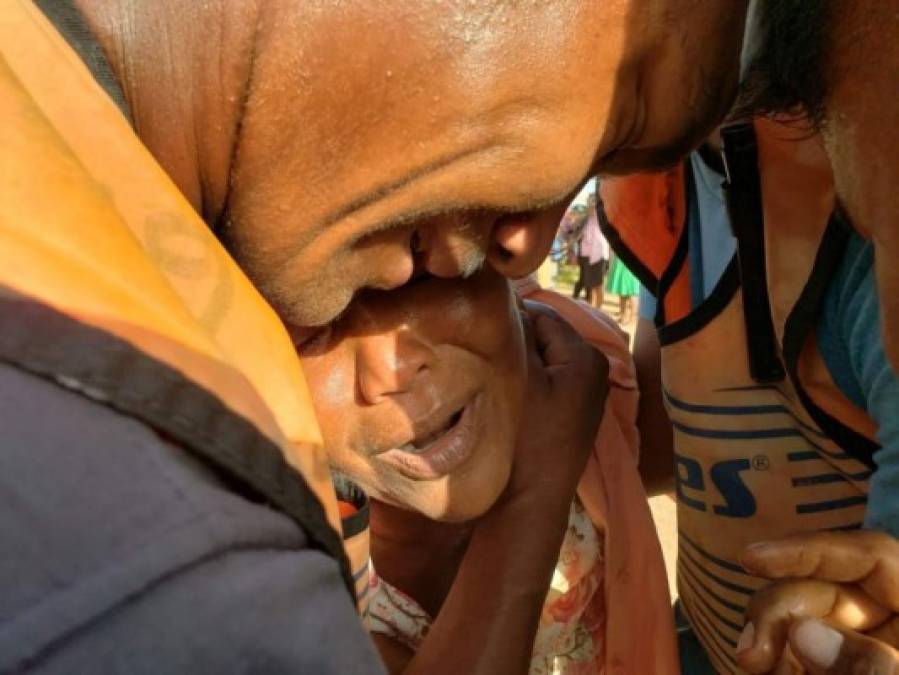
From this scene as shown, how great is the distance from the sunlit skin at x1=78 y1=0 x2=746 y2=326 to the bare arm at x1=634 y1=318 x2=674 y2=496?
0.71 m

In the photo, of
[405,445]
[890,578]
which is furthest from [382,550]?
[890,578]

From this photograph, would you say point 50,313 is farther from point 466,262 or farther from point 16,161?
point 466,262

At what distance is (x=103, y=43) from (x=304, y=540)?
39 centimetres

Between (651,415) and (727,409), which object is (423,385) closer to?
(727,409)

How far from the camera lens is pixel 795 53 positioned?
67 centimetres

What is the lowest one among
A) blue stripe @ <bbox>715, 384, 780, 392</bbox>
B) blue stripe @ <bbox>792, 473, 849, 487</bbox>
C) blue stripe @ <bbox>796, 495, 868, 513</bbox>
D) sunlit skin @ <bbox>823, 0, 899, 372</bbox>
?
blue stripe @ <bbox>796, 495, 868, 513</bbox>

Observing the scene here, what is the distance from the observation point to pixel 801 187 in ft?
3.01

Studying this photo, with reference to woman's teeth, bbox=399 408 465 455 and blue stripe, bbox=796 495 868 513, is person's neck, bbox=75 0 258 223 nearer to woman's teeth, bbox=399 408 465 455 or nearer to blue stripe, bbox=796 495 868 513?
woman's teeth, bbox=399 408 465 455

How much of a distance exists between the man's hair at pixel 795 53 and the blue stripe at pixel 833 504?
500 millimetres

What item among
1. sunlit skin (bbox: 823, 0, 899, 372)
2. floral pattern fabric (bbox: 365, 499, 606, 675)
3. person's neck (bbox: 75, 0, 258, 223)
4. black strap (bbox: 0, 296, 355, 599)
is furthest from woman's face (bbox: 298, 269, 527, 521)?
black strap (bbox: 0, 296, 355, 599)

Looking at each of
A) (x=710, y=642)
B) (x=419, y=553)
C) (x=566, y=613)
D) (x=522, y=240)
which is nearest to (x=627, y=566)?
(x=566, y=613)

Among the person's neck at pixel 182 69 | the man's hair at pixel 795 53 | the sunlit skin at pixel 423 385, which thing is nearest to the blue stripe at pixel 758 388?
the sunlit skin at pixel 423 385

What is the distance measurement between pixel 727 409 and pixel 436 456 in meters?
0.38

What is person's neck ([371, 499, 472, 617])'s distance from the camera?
4.12 feet
